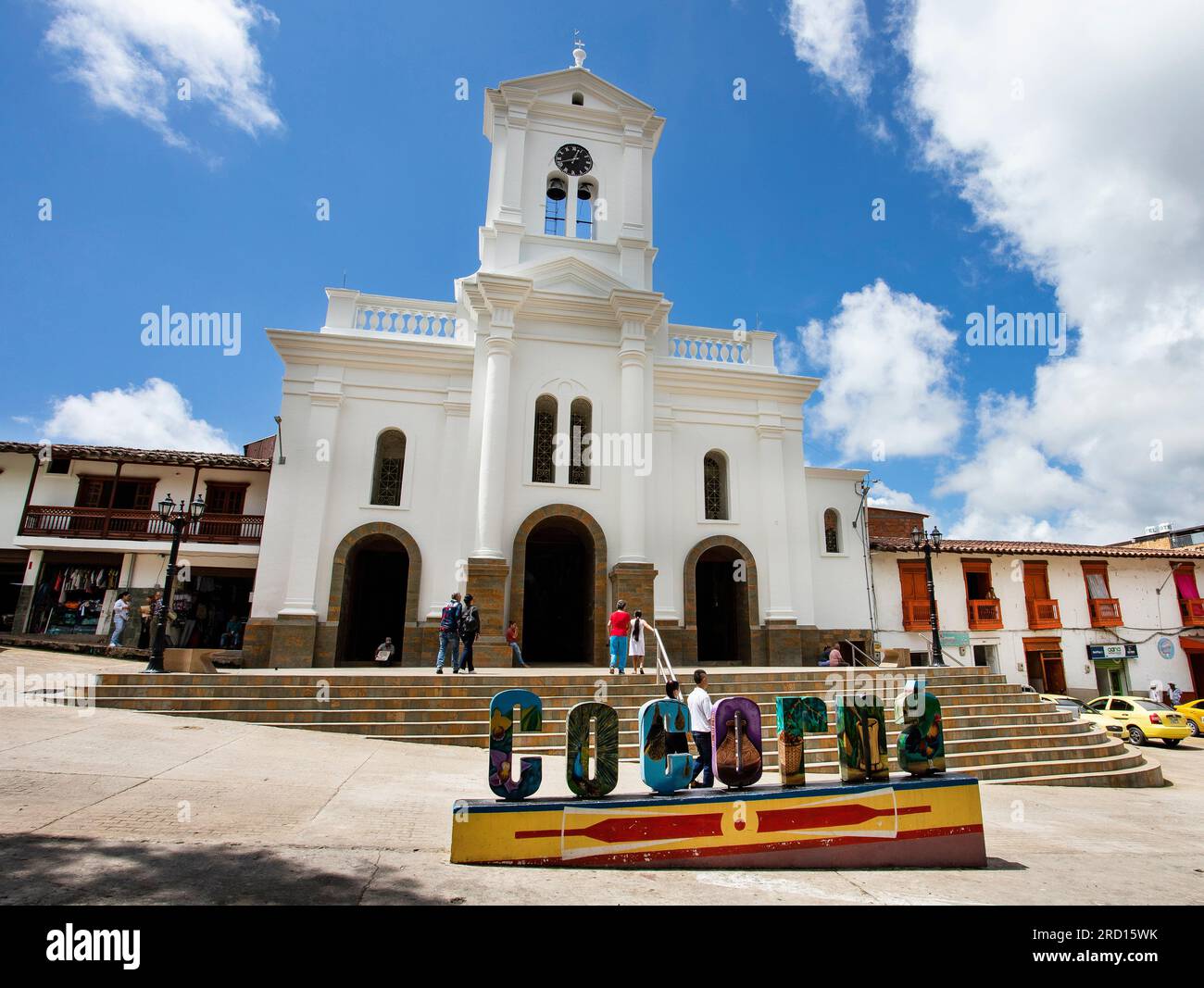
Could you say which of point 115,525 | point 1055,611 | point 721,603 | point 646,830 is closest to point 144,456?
point 115,525

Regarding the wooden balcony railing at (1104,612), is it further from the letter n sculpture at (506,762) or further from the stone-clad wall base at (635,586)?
the letter n sculpture at (506,762)

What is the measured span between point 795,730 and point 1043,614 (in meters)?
22.5

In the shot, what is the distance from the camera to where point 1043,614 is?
23.3 meters

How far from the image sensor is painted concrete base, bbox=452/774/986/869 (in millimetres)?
4910

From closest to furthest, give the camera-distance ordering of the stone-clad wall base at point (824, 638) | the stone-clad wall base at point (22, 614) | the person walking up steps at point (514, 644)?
the person walking up steps at point (514, 644), the stone-clad wall base at point (824, 638), the stone-clad wall base at point (22, 614)

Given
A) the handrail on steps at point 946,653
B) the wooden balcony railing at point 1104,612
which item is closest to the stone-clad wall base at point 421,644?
the handrail on steps at point 946,653

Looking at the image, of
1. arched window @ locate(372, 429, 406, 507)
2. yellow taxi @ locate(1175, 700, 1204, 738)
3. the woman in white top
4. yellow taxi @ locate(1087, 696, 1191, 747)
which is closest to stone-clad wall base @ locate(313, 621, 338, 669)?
arched window @ locate(372, 429, 406, 507)

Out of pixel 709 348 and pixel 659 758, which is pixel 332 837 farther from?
pixel 709 348

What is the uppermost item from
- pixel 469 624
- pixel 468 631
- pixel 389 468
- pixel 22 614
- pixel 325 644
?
pixel 389 468

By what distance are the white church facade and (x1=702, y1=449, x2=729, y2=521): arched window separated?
0.07 m

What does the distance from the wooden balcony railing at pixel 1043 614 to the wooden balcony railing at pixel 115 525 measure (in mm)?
25736

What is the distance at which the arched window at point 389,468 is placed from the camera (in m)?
17.2
